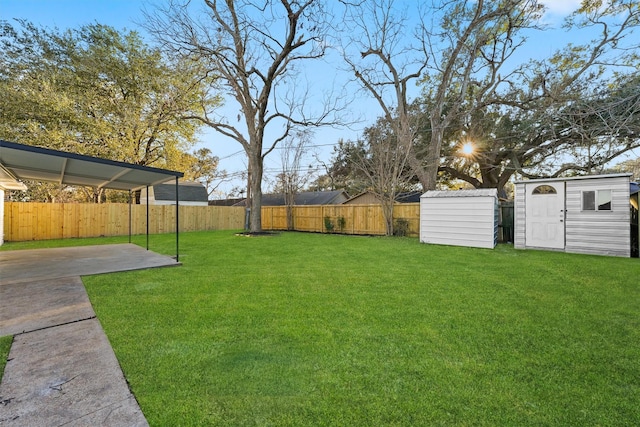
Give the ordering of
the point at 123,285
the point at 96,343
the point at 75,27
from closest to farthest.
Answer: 1. the point at 96,343
2. the point at 123,285
3. the point at 75,27

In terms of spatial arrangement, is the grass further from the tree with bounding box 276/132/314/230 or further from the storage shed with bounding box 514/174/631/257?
the tree with bounding box 276/132/314/230

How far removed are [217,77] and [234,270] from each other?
962cm

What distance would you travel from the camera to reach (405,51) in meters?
11.6

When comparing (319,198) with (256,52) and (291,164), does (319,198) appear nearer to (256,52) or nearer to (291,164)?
(291,164)

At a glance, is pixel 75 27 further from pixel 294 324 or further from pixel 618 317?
pixel 618 317

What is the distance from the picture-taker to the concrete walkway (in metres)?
1.43

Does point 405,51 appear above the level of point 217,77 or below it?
above

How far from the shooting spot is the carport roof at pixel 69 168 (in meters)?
4.33

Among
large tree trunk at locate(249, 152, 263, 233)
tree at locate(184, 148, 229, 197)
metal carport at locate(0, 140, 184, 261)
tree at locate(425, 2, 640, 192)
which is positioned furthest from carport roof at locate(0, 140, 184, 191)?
Answer: tree at locate(184, 148, 229, 197)

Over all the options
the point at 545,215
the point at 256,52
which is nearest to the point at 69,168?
the point at 256,52

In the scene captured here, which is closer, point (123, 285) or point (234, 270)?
point (123, 285)

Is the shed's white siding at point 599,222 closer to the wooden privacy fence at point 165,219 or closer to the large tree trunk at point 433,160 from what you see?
the wooden privacy fence at point 165,219

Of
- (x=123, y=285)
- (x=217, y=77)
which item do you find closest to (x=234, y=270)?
(x=123, y=285)

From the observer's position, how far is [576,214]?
6789 millimetres
